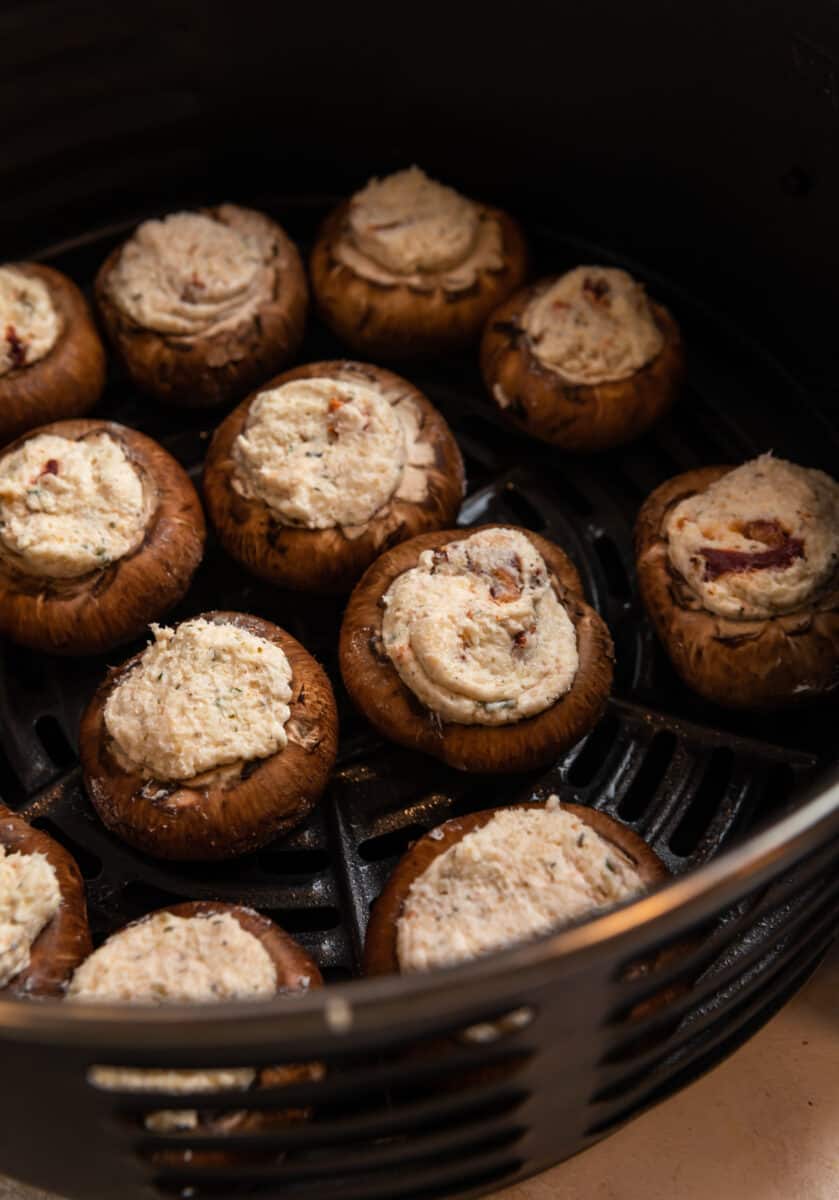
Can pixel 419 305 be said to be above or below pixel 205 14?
below

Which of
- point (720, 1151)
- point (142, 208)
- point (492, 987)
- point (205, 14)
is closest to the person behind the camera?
point (492, 987)

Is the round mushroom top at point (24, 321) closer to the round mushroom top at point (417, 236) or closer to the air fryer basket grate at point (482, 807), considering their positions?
the air fryer basket grate at point (482, 807)

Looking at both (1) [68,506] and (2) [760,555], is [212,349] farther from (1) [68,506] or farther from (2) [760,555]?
(2) [760,555]

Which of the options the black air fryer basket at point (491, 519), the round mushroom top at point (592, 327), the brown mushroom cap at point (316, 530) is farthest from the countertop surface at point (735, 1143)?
the round mushroom top at point (592, 327)

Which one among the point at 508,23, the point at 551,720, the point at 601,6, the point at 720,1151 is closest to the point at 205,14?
the point at 508,23

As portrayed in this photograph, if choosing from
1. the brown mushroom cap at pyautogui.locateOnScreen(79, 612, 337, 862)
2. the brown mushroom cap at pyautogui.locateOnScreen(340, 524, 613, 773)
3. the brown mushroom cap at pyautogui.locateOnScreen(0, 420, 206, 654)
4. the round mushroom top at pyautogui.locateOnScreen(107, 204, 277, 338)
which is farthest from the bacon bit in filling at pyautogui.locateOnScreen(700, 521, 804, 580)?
the round mushroom top at pyautogui.locateOnScreen(107, 204, 277, 338)

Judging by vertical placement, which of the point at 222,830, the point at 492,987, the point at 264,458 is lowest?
the point at 222,830

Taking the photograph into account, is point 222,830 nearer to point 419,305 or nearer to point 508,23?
point 419,305
